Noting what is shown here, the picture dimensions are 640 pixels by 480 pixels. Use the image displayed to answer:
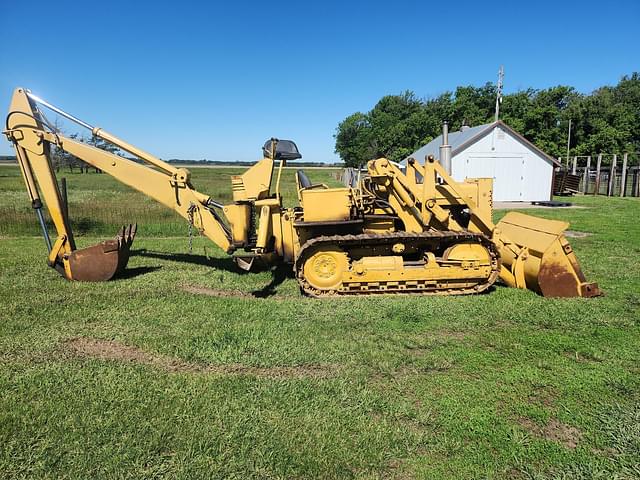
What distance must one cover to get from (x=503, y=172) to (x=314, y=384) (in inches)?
1007

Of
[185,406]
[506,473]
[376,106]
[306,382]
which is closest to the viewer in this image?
[506,473]

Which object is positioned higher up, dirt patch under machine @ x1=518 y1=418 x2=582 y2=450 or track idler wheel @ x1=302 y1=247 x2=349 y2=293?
track idler wheel @ x1=302 y1=247 x2=349 y2=293

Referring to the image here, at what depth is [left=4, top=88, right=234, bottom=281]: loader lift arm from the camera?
764 cm

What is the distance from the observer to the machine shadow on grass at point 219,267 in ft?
25.2

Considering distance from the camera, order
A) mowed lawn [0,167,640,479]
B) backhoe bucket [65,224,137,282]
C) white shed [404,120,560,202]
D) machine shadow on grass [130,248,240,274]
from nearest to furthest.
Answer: mowed lawn [0,167,640,479]
backhoe bucket [65,224,137,282]
machine shadow on grass [130,248,240,274]
white shed [404,120,560,202]

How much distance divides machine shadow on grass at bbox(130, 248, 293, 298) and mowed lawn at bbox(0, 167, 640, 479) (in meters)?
0.19

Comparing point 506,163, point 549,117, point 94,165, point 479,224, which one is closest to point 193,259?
point 94,165

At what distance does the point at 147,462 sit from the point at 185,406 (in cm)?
71

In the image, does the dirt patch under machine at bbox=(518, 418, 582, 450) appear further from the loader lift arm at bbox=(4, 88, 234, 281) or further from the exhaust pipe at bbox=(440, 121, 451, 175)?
the loader lift arm at bbox=(4, 88, 234, 281)

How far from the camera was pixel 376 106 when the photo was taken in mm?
80562

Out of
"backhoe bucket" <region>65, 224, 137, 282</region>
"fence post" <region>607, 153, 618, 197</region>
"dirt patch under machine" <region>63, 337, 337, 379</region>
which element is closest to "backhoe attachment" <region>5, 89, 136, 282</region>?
"backhoe bucket" <region>65, 224, 137, 282</region>

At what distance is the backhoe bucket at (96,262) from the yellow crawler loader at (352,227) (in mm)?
18

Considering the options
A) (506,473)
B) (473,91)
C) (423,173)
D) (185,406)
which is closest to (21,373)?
(185,406)

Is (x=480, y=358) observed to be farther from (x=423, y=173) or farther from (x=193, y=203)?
(x=193, y=203)
